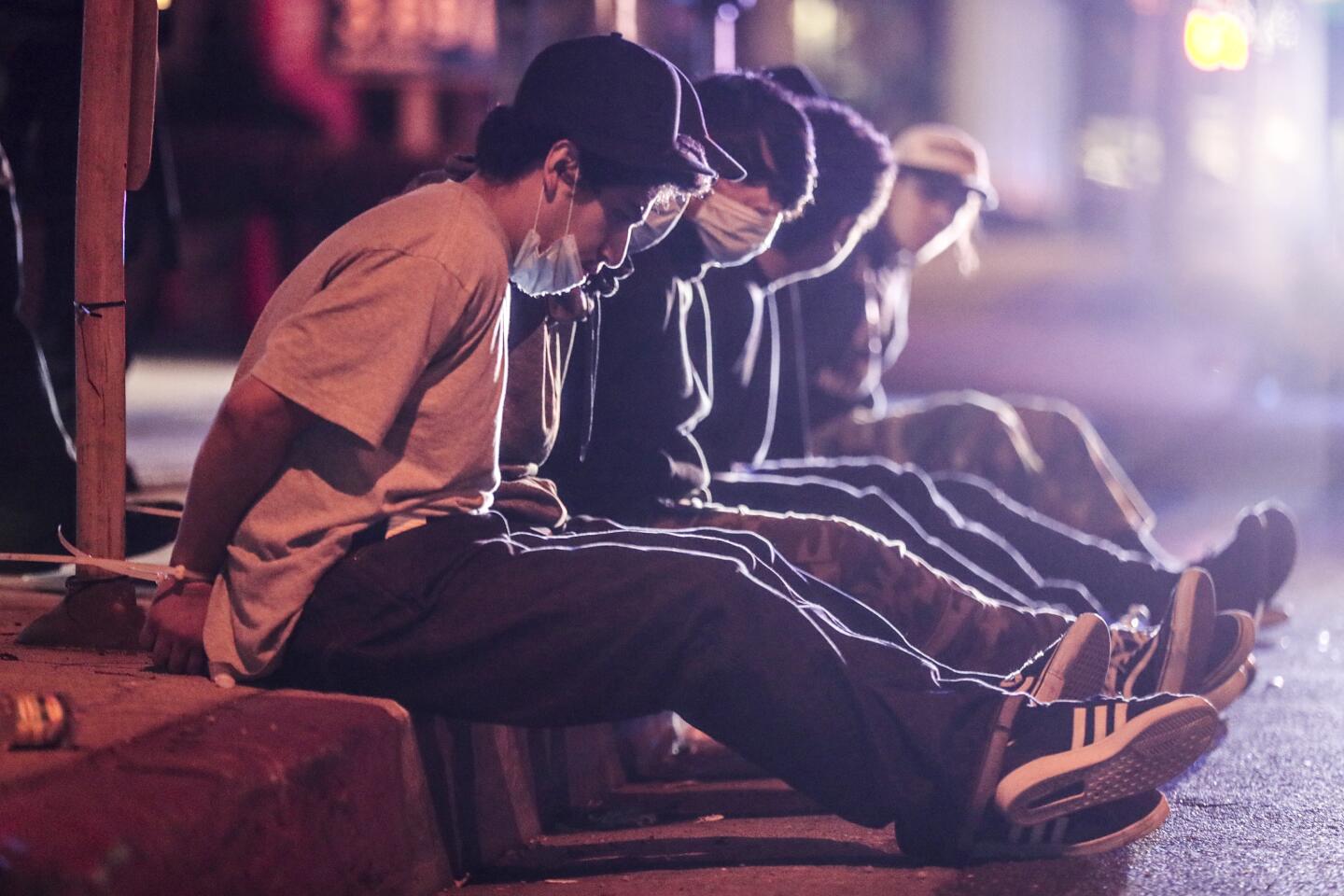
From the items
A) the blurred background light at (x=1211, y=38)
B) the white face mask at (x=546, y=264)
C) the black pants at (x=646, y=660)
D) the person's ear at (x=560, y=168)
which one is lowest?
the black pants at (x=646, y=660)

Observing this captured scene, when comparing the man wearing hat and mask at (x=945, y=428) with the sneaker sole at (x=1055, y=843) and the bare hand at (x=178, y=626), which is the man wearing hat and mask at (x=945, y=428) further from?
the bare hand at (x=178, y=626)

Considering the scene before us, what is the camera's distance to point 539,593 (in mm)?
2898

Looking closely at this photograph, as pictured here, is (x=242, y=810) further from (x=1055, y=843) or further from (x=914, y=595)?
(x=914, y=595)

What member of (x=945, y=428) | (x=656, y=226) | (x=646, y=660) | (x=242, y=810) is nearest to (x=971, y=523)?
(x=945, y=428)

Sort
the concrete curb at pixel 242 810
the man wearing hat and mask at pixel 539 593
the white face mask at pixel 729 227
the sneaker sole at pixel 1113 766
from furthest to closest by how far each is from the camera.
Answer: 1. the white face mask at pixel 729 227
2. the sneaker sole at pixel 1113 766
3. the man wearing hat and mask at pixel 539 593
4. the concrete curb at pixel 242 810

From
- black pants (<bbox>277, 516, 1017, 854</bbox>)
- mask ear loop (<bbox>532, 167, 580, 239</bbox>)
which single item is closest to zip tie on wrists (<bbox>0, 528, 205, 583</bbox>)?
black pants (<bbox>277, 516, 1017, 854</bbox>)

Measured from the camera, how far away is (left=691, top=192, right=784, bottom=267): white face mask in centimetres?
391

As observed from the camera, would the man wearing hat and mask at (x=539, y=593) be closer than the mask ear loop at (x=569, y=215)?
Yes

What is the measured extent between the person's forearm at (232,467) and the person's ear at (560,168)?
62cm

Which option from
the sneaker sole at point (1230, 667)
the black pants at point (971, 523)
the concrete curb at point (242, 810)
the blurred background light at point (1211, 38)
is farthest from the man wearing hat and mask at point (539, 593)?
the blurred background light at point (1211, 38)

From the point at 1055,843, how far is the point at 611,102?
1.53m

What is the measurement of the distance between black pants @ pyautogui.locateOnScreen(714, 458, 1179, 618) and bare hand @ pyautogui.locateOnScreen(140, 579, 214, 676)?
64.7 inches

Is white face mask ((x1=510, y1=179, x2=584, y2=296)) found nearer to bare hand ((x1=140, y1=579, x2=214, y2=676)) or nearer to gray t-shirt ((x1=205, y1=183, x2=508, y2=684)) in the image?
gray t-shirt ((x1=205, y1=183, x2=508, y2=684))

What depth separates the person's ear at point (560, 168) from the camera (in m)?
2.96
